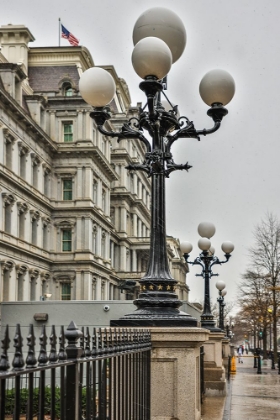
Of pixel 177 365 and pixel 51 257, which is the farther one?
pixel 51 257

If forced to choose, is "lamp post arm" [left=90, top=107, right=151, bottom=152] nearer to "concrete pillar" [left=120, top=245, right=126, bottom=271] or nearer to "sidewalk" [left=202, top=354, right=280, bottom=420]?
"sidewalk" [left=202, top=354, right=280, bottom=420]

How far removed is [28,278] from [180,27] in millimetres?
41860

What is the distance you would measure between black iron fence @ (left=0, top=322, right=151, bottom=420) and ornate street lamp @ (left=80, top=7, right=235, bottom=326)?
966mm

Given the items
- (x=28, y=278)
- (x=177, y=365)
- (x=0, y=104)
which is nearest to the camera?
(x=177, y=365)

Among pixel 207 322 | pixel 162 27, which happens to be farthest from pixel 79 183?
pixel 162 27

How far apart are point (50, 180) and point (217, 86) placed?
1912 inches

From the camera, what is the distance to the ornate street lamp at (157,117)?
8391 millimetres

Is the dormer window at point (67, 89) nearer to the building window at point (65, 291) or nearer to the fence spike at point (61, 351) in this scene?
the building window at point (65, 291)

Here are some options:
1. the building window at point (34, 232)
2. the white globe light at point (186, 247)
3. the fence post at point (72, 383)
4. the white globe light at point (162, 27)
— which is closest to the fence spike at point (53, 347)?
the fence post at point (72, 383)

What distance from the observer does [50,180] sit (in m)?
57.7

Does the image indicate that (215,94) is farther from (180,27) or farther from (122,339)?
(122,339)

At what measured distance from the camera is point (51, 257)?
2251 inches

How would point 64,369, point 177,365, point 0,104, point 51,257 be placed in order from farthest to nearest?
point 51,257, point 0,104, point 177,365, point 64,369


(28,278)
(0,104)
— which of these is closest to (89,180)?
(28,278)
